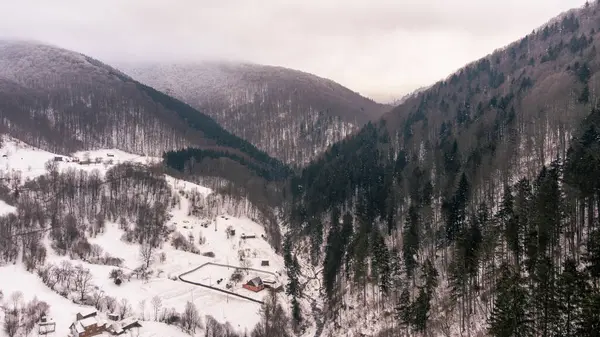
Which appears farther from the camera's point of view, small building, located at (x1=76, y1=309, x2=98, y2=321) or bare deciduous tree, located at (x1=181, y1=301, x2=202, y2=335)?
bare deciduous tree, located at (x1=181, y1=301, x2=202, y2=335)

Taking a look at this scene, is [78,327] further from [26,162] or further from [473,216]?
[26,162]

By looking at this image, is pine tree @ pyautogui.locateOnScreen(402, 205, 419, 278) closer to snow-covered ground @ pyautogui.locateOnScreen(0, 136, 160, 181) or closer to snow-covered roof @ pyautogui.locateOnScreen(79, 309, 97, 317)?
snow-covered roof @ pyautogui.locateOnScreen(79, 309, 97, 317)

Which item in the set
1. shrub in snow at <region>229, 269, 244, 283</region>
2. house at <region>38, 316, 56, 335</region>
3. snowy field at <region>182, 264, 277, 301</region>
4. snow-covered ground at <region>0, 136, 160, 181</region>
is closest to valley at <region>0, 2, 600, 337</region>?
house at <region>38, 316, 56, 335</region>

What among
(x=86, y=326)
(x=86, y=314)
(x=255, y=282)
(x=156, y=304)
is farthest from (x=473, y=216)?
(x=86, y=314)

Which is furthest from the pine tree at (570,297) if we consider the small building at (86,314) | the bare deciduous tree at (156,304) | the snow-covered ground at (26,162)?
the snow-covered ground at (26,162)

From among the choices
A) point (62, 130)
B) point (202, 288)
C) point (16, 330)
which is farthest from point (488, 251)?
point (62, 130)

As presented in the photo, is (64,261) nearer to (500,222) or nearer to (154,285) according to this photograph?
(154,285)
